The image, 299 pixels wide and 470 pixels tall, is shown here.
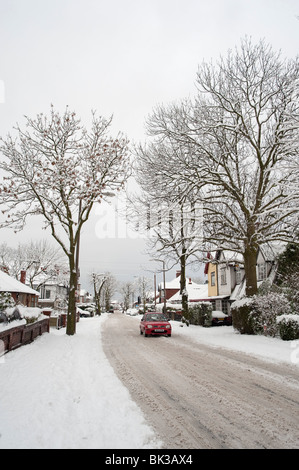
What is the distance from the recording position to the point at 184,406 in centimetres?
553

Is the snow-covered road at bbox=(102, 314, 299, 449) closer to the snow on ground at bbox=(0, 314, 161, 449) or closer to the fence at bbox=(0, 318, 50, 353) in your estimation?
the snow on ground at bbox=(0, 314, 161, 449)

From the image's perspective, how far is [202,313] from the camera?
1142 inches

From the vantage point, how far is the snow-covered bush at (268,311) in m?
15.9

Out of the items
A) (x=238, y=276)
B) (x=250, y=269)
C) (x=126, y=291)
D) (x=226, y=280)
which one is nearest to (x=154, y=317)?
(x=250, y=269)

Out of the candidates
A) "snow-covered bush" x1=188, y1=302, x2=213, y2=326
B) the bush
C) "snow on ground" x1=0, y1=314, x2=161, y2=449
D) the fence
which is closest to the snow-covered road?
"snow on ground" x1=0, y1=314, x2=161, y2=449

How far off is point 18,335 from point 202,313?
19687 mm

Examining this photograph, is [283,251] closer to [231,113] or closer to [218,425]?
[231,113]

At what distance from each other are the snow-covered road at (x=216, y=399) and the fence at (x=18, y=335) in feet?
12.3

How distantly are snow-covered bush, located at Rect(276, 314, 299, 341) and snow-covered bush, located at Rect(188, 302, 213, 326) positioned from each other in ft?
46.7

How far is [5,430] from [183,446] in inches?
97.4

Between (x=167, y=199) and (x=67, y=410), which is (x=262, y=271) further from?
(x=67, y=410)

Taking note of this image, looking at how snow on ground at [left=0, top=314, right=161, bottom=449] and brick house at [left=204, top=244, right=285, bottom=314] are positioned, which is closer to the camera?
snow on ground at [left=0, top=314, right=161, bottom=449]

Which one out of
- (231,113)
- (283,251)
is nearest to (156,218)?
(231,113)

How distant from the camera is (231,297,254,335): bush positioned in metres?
17.7
